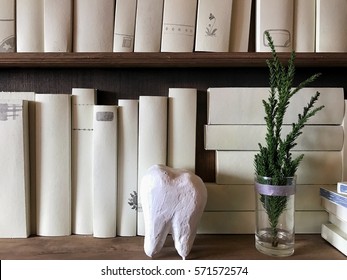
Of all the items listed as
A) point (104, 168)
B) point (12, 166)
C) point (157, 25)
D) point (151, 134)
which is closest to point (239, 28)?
point (157, 25)

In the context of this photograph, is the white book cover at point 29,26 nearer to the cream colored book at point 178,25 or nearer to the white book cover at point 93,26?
the white book cover at point 93,26

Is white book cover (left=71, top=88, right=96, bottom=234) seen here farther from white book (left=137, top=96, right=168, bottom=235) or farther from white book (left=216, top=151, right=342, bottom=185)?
white book (left=216, top=151, right=342, bottom=185)

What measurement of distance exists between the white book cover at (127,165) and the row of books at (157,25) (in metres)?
0.11

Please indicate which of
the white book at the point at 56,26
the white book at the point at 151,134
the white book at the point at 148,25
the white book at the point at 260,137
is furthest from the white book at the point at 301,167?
the white book at the point at 56,26

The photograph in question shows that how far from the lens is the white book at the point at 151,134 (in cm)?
60

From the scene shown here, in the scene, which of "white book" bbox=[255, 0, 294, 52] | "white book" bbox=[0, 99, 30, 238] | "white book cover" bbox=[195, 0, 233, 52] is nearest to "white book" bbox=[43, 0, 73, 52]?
"white book" bbox=[0, 99, 30, 238]

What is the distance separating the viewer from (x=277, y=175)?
53 cm

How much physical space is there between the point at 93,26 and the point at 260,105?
1.11 feet

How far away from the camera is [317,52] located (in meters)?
0.56

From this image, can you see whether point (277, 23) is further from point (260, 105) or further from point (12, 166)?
point (12, 166)

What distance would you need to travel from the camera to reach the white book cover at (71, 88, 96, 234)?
2.01 feet

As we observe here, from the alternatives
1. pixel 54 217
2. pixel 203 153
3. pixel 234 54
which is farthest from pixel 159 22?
pixel 54 217

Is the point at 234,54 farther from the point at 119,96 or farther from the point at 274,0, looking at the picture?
the point at 119,96

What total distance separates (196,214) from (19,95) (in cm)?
40
